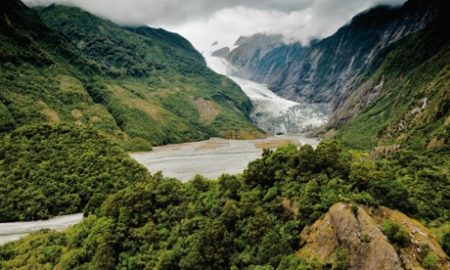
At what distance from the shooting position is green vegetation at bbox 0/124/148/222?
92.2 meters

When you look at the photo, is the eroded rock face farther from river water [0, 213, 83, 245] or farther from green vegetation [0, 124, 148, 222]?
green vegetation [0, 124, 148, 222]

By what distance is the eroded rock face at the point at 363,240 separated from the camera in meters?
30.1

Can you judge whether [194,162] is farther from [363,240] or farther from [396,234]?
[396,234]

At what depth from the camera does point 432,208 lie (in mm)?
47844

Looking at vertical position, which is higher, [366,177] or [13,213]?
[366,177]

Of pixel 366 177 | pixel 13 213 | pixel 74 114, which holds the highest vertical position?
pixel 74 114

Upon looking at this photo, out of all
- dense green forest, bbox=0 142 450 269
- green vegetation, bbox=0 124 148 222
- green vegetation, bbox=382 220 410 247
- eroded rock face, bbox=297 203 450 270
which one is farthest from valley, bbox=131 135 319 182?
green vegetation, bbox=382 220 410 247

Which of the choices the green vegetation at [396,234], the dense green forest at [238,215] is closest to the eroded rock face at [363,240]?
the green vegetation at [396,234]

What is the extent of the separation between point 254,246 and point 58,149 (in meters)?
86.6

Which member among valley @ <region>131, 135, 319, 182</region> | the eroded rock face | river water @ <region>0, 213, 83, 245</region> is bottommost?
river water @ <region>0, 213, 83, 245</region>

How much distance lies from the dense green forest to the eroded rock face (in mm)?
926

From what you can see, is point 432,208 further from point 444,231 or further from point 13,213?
point 13,213

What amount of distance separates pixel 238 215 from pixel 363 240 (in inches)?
529

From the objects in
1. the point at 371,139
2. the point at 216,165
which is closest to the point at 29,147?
the point at 216,165
